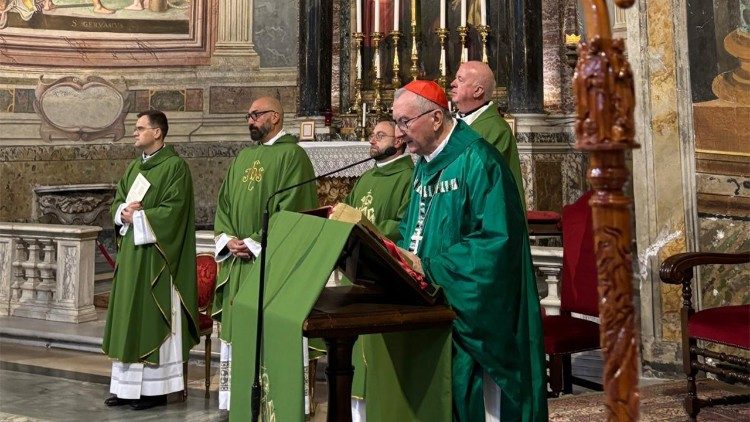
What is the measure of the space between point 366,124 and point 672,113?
190 inches

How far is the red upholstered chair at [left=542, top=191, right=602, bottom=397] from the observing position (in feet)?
15.9

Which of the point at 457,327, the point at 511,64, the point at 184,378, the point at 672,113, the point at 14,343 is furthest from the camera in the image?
the point at 511,64

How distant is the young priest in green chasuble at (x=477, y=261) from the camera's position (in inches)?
119

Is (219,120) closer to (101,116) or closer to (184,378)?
(101,116)

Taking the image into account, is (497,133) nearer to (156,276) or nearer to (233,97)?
(156,276)

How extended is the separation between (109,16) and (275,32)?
227 centimetres

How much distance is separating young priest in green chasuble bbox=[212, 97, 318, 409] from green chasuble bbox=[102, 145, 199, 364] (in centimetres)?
31

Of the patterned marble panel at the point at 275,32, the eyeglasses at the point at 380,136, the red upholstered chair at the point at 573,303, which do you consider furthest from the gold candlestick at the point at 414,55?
the eyeglasses at the point at 380,136

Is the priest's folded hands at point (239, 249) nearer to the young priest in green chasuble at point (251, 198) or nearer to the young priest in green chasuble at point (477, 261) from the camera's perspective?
the young priest in green chasuble at point (251, 198)

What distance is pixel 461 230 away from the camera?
10.4ft

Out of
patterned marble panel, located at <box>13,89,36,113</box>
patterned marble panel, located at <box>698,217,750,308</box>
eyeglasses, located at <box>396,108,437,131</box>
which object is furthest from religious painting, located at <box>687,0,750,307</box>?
patterned marble panel, located at <box>13,89,36,113</box>

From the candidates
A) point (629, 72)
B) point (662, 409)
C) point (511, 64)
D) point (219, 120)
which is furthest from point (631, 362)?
point (219, 120)

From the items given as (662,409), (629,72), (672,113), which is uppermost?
(672,113)

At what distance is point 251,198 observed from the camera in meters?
5.77
